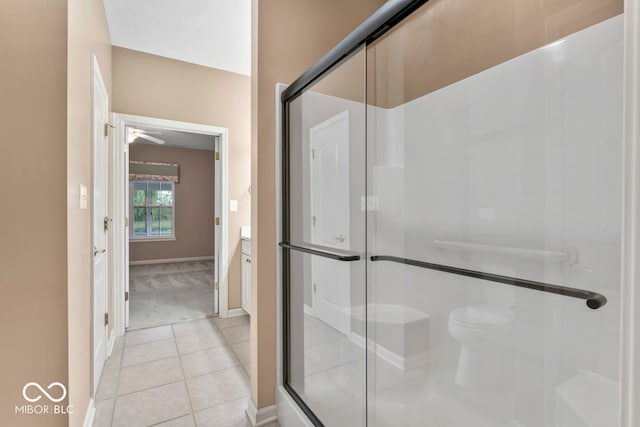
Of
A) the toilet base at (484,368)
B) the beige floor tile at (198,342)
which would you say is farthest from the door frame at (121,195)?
the toilet base at (484,368)

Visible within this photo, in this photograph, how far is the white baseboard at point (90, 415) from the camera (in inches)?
63.9

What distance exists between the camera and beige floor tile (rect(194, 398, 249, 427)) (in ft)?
5.59

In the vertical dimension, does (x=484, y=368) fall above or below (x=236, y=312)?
above

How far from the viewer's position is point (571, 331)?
105cm

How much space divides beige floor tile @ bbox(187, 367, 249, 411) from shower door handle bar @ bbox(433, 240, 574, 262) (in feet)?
5.31

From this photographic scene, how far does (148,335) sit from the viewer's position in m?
2.87

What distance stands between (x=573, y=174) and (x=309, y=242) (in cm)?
116

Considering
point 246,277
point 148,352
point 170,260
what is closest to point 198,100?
point 246,277

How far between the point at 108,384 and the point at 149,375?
247 millimetres

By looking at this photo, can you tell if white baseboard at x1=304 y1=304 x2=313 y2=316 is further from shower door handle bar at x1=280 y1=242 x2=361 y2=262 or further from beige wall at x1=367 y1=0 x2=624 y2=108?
beige wall at x1=367 y1=0 x2=624 y2=108

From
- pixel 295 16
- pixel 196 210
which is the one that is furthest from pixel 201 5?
pixel 196 210

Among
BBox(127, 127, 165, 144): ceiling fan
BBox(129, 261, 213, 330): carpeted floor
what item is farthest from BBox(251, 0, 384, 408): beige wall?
BBox(127, 127, 165, 144): ceiling fan

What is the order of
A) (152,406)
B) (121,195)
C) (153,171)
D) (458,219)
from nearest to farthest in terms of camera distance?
(458,219)
(152,406)
(121,195)
(153,171)

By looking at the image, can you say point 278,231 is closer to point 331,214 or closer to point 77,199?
point 331,214
